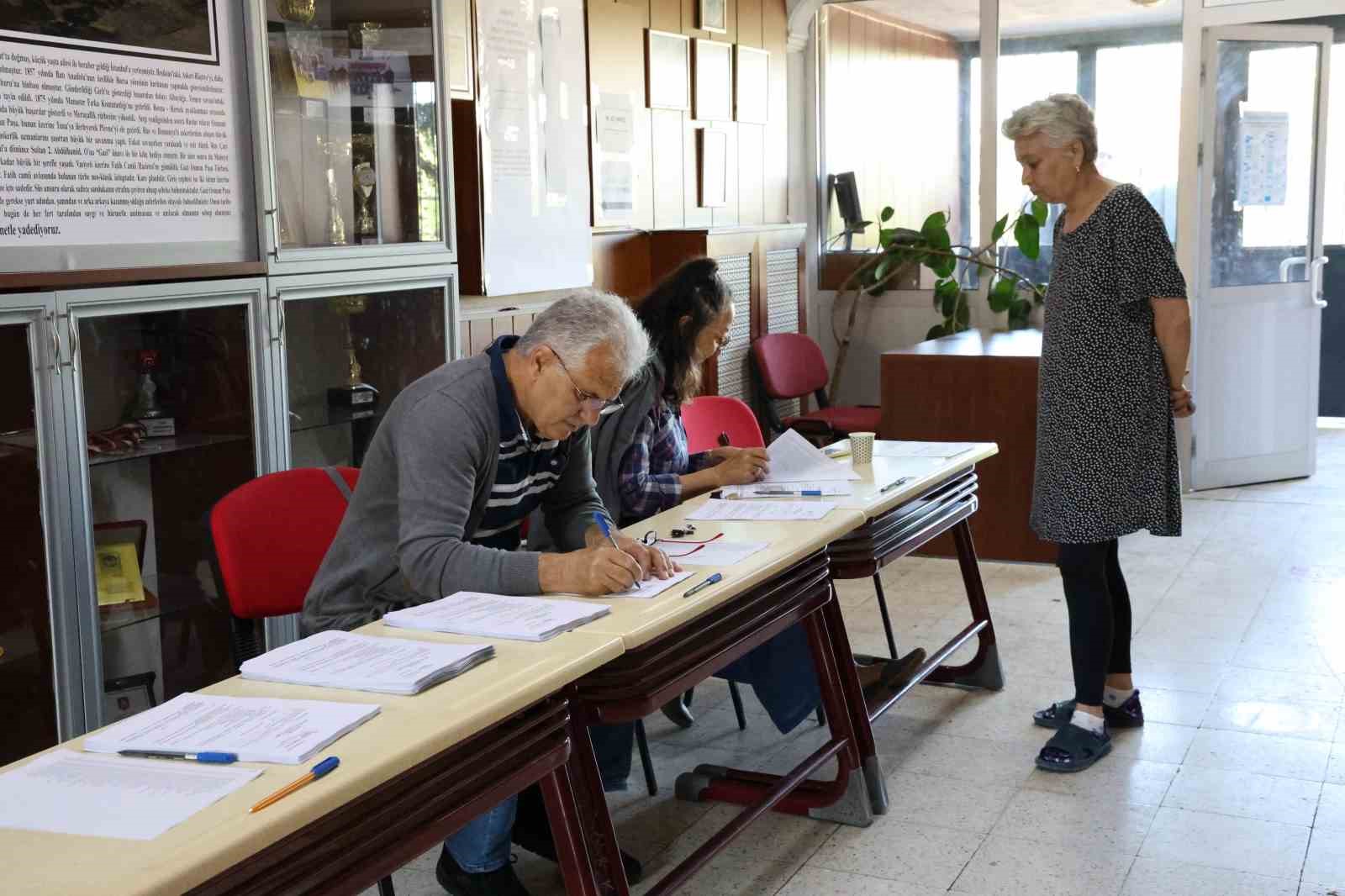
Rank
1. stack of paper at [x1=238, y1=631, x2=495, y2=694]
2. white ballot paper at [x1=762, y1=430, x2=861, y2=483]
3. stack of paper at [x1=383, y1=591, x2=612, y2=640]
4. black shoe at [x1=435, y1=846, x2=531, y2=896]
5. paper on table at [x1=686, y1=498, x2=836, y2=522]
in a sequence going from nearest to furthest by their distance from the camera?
stack of paper at [x1=238, y1=631, x2=495, y2=694], stack of paper at [x1=383, y1=591, x2=612, y2=640], black shoe at [x1=435, y1=846, x2=531, y2=896], paper on table at [x1=686, y1=498, x2=836, y2=522], white ballot paper at [x1=762, y1=430, x2=861, y2=483]

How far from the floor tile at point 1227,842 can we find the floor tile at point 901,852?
0.41 metres

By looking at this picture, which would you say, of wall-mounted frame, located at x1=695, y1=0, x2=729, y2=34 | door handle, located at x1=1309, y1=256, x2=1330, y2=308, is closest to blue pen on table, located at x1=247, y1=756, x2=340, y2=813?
wall-mounted frame, located at x1=695, y1=0, x2=729, y2=34

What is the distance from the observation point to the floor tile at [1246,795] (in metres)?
3.23

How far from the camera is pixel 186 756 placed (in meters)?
1.69

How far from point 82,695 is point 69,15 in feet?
4.87

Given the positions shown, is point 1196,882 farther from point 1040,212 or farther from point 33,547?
point 1040,212

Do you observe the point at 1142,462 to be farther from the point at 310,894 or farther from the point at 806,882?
the point at 310,894

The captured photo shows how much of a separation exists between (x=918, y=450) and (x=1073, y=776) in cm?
106

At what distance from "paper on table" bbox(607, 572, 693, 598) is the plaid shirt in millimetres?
829

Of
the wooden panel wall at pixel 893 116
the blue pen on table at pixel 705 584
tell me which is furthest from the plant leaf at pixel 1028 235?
the blue pen on table at pixel 705 584

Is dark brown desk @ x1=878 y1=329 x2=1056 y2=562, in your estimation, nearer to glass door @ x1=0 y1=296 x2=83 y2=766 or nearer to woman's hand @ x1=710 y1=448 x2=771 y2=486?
woman's hand @ x1=710 y1=448 x2=771 y2=486

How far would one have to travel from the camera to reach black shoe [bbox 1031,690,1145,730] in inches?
149

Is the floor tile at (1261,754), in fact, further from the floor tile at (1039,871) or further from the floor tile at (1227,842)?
the floor tile at (1039,871)

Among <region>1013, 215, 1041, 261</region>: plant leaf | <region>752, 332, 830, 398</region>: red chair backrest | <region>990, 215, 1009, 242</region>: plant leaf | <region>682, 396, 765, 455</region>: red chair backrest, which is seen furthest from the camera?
<region>990, 215, 1009, 242</region>: plant leaf
